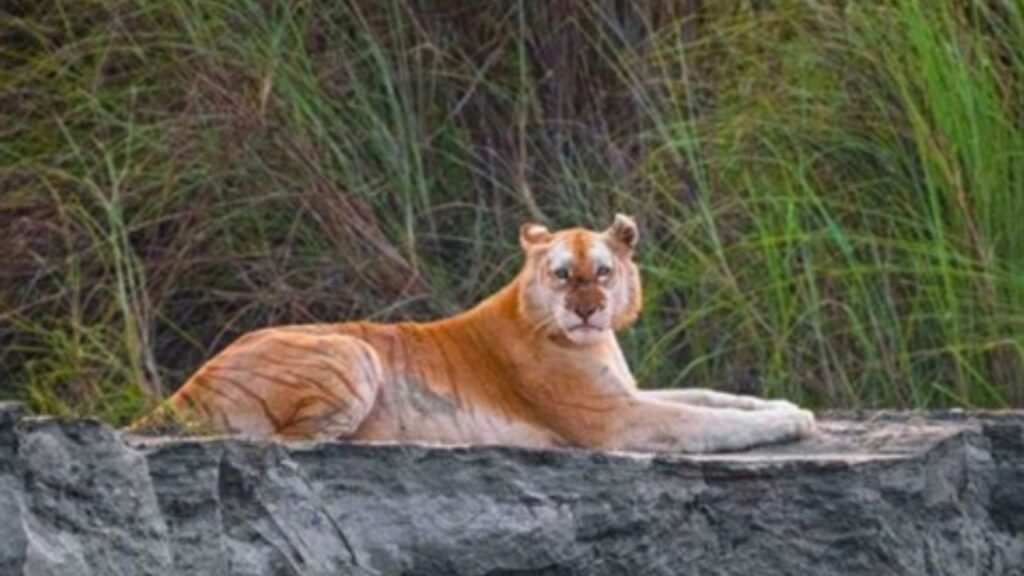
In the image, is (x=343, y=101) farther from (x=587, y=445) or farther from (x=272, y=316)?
(x=587, y=445)

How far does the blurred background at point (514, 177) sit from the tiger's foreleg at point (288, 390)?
1.23 metres

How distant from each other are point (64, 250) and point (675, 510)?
3.45 metres

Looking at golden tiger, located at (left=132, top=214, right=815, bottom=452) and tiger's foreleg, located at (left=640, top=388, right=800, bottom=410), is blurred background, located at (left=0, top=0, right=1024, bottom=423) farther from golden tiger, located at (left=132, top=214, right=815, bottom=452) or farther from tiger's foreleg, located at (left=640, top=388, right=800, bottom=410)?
tiger's foreleg, located at (left=640, top=388, right=800, bottom=410)

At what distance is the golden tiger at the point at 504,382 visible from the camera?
7.29 m

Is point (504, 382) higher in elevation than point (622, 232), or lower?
lower

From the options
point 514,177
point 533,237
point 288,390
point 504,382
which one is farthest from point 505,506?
point 514,177

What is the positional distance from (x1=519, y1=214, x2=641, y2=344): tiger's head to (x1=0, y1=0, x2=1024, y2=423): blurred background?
140 cm

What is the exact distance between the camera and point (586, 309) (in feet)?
24.5

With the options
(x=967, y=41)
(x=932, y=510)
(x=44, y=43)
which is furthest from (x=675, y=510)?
(x=44, y=43)

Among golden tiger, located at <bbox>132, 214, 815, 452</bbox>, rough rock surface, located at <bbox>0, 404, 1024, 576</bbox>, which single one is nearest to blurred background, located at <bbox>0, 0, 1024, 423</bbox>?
golden tiger, located at <bbox>132, 214, 815, 452</bbox>

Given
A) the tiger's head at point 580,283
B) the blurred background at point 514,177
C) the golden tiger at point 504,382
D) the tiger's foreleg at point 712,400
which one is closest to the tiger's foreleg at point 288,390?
the golden tiger at point 504,382

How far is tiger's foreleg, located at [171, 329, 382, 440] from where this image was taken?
7230 mm

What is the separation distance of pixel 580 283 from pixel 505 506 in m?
0.87

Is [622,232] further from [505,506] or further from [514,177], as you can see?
[514,177]
